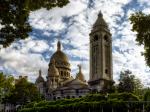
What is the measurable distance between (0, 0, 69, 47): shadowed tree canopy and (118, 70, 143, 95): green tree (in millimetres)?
72518

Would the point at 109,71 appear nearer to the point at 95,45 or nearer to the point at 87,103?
the point at 95,45

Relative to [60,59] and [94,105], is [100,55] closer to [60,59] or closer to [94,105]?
[60,59]

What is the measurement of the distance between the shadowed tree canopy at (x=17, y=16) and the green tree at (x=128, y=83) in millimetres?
72518

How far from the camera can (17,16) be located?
17.1 metres

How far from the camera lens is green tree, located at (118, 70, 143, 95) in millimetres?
90688

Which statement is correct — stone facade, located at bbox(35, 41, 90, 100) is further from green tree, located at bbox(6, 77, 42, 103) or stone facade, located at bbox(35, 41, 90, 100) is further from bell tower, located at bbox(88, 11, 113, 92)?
green tree, located at bbox(6, 77, 42, 103)

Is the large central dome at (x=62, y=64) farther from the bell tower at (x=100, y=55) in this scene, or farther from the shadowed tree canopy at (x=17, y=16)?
the shadowed tree canopy at (x=17, y=16)

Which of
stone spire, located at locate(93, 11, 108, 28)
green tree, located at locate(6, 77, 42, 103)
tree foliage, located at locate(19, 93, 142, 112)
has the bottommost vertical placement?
tree foliage, located at locate(19, 93, 142, 112)

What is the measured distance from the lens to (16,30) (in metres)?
17.7

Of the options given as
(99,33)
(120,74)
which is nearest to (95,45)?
(99,33)

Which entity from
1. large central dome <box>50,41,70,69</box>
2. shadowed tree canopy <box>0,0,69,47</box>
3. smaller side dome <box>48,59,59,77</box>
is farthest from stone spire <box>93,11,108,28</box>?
shadowed tree canopy <box>0,0,69,47</box>

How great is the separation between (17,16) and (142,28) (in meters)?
9.21

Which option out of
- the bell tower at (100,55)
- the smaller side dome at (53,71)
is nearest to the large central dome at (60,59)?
the smaller side dome at (53,71)

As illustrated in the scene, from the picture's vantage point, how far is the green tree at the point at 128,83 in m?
90.7
